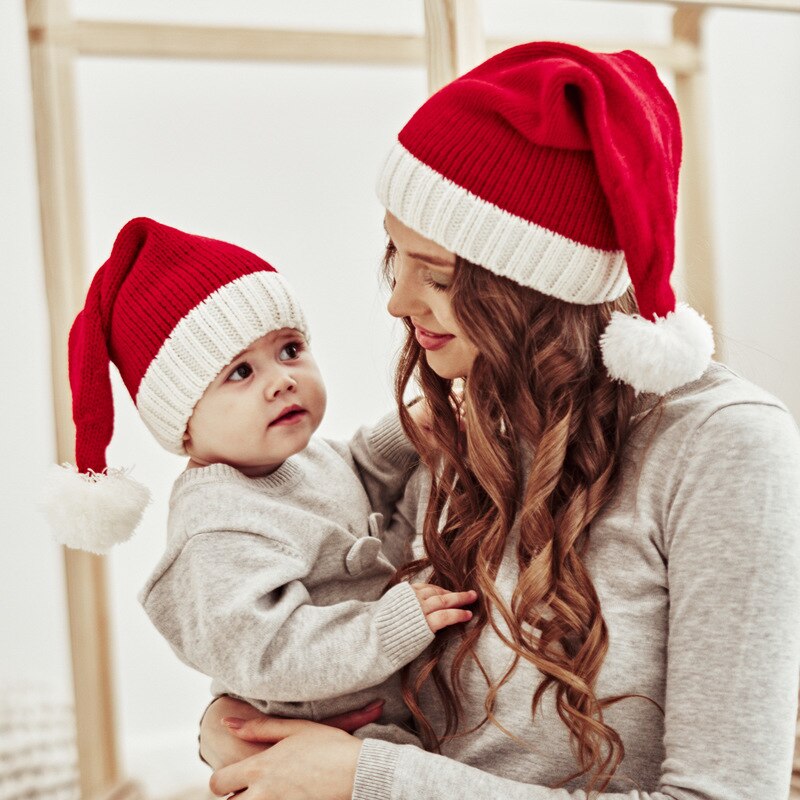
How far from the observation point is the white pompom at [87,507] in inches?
50.7

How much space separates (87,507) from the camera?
129 centimetres

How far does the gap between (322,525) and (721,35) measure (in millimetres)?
1621

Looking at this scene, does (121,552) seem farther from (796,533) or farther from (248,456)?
(796,533)

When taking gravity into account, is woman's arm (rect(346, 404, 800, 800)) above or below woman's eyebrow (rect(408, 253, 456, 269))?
below

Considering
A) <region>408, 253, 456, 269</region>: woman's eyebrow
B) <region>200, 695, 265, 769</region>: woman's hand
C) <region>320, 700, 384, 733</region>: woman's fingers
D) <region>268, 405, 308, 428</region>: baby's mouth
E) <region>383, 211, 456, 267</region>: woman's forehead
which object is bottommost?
<region>200, 695, 265, 769</region>: woman's hand

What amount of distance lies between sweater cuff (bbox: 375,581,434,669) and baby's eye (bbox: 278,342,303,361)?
409mm

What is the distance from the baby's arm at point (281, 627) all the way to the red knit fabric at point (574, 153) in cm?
49

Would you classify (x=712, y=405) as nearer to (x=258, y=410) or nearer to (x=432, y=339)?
(x=432, y=339)

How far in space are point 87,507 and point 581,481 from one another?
27.6 inches

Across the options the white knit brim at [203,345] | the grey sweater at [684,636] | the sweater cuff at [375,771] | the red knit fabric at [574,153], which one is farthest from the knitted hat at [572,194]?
the sweater cuff at [375,771]

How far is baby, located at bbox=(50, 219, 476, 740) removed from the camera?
1.15 meters

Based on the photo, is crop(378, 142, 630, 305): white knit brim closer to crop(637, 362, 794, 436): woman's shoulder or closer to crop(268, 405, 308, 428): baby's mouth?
crop(637, 362, 794, 436): woman's shoulder

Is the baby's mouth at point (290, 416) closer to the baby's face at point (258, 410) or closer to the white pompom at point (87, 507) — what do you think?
the baby's face at point (258, 410)

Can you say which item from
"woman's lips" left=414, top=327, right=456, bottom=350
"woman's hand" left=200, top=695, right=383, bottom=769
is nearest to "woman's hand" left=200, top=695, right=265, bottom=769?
"woman's hand" left=200, top=695, right=383, bottom=769
